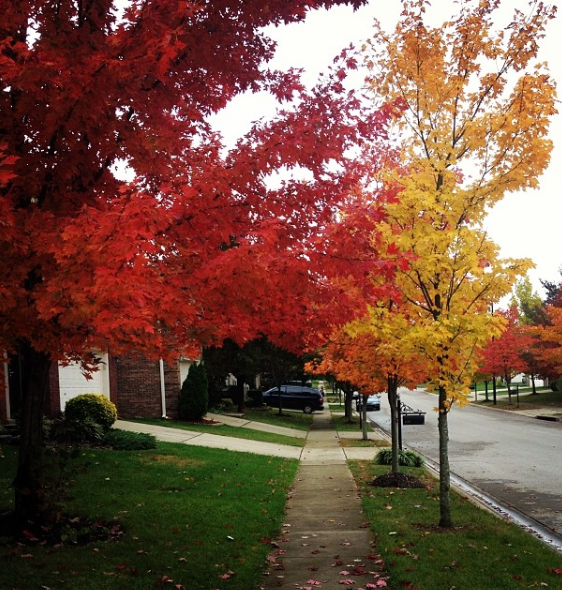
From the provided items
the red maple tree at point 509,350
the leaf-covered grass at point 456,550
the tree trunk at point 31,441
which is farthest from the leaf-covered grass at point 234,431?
the red maple tree at point 509,350

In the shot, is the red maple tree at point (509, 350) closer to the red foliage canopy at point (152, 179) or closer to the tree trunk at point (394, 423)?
the tree trunk at point (394, 423)

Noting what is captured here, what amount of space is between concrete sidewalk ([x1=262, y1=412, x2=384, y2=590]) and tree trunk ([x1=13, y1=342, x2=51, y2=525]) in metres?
2.79

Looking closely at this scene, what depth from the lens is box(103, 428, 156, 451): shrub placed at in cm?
1526

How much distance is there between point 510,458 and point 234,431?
378 inches

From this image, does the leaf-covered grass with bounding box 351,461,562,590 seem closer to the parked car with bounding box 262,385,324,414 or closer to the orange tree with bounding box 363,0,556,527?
the orange tree with bounding box 363,0,556,527

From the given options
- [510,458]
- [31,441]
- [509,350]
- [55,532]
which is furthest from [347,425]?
[31,441]

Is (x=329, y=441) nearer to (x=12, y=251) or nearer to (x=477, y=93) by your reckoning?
(x=477, y=93)

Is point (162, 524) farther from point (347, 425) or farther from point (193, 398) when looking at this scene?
point (347, 425)

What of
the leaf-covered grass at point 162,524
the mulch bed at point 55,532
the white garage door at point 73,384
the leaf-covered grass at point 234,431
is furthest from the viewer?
Answer: the leaf-covered grass at point 234,431

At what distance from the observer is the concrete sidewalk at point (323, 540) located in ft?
21.5

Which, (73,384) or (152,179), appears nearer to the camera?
(152,179)

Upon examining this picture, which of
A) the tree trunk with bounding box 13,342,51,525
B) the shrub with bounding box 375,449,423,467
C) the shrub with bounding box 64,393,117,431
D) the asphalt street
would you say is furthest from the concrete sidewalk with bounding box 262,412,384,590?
the shrub with bounding box 64,393,117,431

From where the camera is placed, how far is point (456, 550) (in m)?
7.43

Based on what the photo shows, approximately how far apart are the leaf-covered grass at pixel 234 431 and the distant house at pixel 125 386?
2.35 ft
